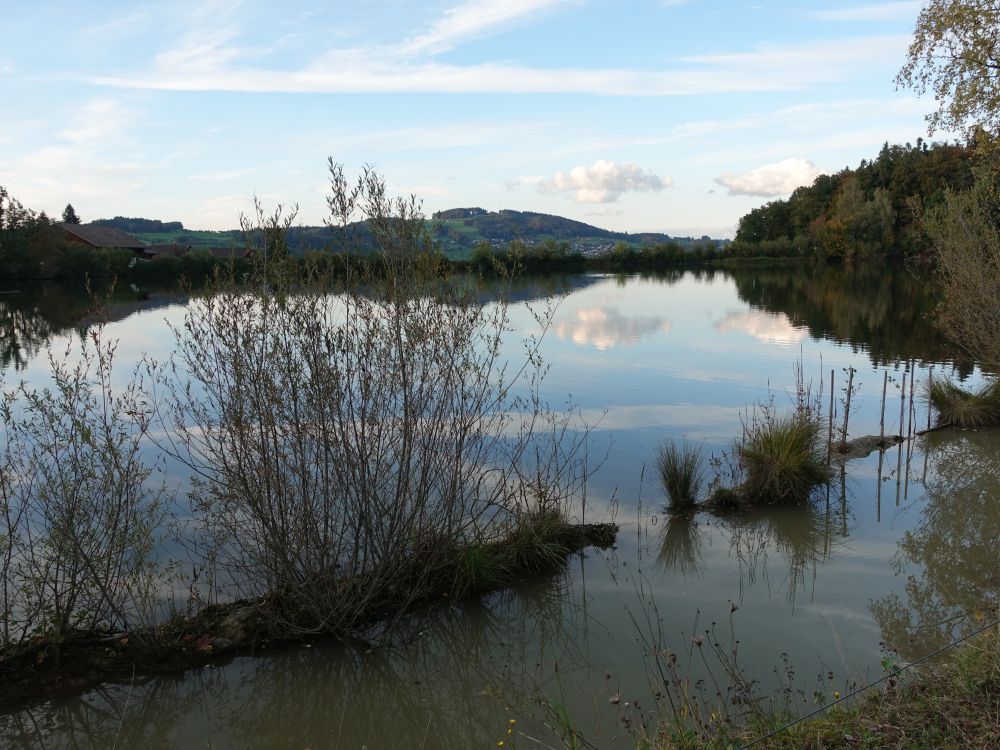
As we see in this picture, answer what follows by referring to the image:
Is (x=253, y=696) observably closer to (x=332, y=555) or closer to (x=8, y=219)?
(x=332, y=555)

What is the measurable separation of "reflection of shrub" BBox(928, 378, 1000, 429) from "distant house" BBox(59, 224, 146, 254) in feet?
230

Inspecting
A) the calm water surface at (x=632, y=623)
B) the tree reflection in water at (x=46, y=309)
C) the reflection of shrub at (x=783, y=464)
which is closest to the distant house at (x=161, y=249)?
the tree reflection in water at (x=46, y=309)

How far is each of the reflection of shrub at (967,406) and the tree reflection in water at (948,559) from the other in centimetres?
169

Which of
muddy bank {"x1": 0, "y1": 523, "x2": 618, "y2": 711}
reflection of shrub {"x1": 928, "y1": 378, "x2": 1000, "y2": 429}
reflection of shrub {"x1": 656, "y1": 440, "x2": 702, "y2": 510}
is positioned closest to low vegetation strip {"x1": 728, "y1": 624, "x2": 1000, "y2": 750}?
muddy bank {"x1": 0, "y1": 523, "x2": 618, "y2": 711}

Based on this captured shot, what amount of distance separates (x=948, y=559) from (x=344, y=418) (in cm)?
678

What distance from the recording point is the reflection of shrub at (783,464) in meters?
10.2

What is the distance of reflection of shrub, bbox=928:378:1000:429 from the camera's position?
46.7 feet

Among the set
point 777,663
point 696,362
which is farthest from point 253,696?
point 696,362

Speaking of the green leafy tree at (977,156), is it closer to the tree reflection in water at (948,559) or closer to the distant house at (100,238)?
the tree reflection in water at (948,559)

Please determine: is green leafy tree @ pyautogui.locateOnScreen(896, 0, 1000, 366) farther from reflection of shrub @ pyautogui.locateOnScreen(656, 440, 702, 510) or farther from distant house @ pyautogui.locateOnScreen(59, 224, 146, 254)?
distant house @ pyautogui.locateOnScreen(59, 224, 146, 254)

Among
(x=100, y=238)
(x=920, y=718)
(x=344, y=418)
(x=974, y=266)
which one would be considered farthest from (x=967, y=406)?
(x=100, y=238)

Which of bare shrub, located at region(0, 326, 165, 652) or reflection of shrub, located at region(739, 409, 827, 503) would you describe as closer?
bare shrub, located at region(0, 326, 165, 652)

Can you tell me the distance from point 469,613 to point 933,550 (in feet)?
17.9

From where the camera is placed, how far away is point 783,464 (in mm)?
10250
